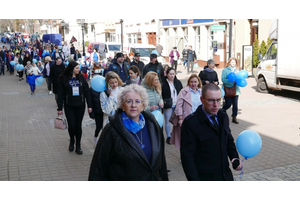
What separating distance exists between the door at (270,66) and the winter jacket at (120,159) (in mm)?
12524

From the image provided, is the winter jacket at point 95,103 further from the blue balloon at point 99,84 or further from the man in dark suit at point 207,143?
the man in dark suit at point 207,143

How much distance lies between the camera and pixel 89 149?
7902 mm

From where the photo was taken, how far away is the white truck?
527 inches

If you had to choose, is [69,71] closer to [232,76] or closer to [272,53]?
[232,76]

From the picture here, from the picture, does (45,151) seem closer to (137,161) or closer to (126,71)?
(126,71)

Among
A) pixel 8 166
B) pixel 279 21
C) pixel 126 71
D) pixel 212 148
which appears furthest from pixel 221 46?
pixel 212 148

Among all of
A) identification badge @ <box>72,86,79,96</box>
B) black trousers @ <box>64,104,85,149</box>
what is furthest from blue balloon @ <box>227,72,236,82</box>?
identification badge @ <box>72,86,79,96</box>

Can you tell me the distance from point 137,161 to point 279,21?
501 inches

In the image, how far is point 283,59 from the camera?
45.7ft

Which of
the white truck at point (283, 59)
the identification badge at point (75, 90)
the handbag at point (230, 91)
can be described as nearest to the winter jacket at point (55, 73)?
the identification badge at point (75, 90)

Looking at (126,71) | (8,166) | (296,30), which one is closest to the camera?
(8,166)

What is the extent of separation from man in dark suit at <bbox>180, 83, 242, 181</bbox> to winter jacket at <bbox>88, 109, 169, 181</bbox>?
39 cm

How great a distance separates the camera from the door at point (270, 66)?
577 inches
